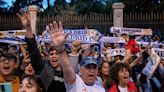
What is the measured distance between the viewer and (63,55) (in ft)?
14.1

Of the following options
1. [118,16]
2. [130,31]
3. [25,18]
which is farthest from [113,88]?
[118,16]

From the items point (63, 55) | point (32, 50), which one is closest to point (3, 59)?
point (32, 50)

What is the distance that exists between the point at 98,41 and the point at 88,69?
5.53 metres

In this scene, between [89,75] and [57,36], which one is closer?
[57,36]

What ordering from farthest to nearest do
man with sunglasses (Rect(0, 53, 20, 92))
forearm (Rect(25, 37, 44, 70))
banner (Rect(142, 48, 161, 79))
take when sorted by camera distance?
banner (Rect(142, 48, 161, 79)) → forearm (Rect(25, 37, 44, 70)) → man with sunglasses (Rect(0, 53, 20, 92))

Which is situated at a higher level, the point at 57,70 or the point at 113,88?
the point at 57,70

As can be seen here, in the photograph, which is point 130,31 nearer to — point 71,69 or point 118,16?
point 118,16

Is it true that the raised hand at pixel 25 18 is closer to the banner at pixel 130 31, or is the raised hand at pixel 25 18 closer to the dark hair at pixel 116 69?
the dark hair at pixel 116 69

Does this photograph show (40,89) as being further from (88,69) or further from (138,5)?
(138,5)

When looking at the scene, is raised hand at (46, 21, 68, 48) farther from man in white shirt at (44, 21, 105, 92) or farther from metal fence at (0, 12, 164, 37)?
metal fence at (0, 12, 164, 37)

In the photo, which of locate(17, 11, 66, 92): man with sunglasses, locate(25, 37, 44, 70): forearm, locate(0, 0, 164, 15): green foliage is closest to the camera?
locate(17, 11, 66, 92): man with sunglasses

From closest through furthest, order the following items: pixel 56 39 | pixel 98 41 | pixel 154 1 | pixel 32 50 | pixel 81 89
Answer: pixel 56 39, pixel 81 89, pixel 32 50, pixel 98 41, pixel 154 1

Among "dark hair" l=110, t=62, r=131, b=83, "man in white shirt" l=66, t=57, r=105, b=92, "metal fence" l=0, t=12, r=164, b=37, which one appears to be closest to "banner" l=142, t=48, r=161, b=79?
"dark hair" l=110, t=62, r=131, b=83

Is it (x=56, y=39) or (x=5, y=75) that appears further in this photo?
(x=5, y=75)
